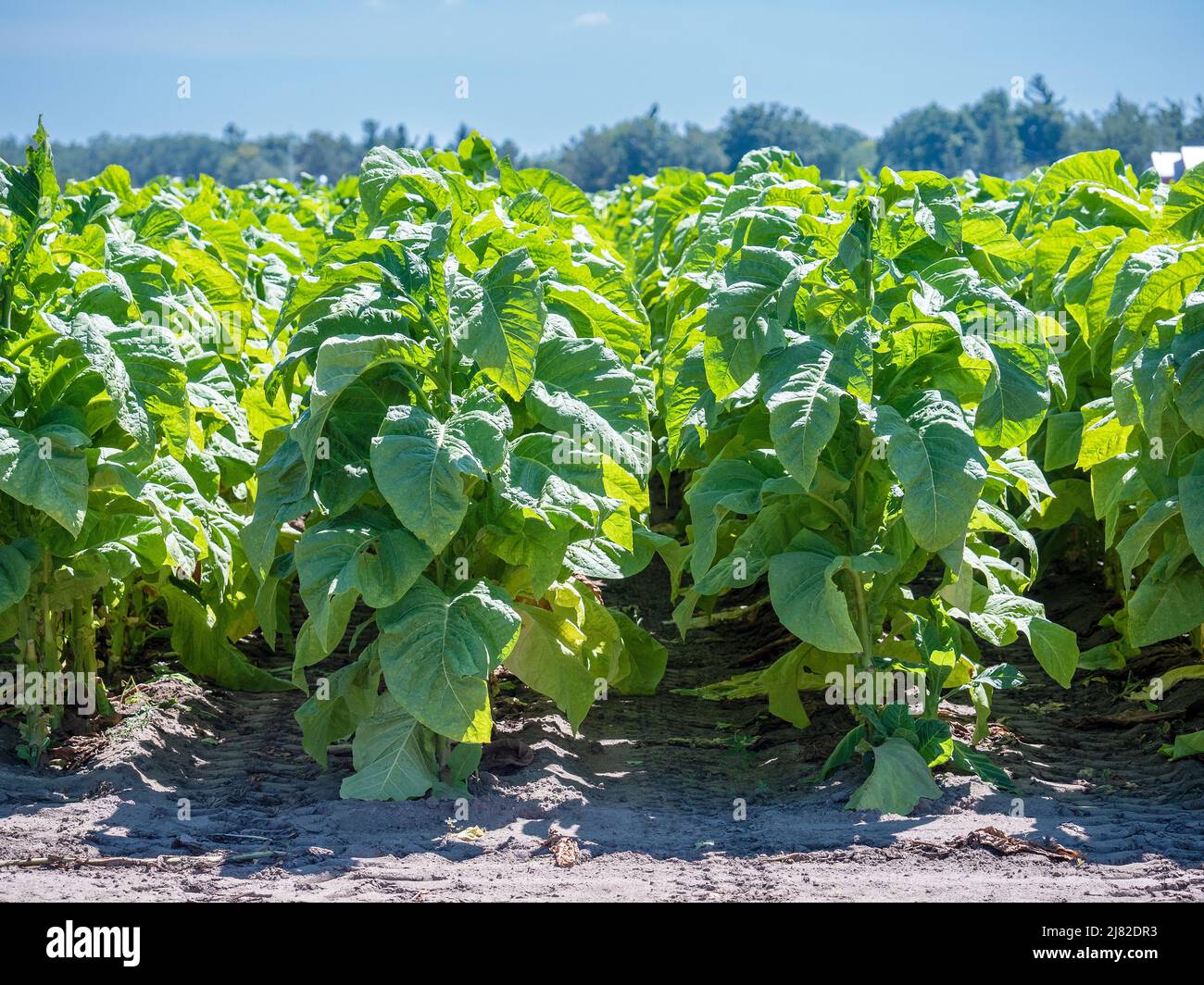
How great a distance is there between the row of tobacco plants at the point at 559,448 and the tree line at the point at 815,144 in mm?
56092

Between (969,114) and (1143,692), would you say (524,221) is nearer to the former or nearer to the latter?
(1143,692)

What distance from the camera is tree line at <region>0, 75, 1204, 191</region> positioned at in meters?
66.6

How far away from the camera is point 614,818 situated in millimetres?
3873

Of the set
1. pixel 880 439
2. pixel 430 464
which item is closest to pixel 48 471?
pixel 430 464

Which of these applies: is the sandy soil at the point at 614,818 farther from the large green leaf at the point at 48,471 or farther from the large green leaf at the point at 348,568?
the large green leaf at the point at 48,471

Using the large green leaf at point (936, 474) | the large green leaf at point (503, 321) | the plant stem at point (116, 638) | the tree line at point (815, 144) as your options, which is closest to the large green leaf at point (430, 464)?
the large green leaf at point (503, 321)

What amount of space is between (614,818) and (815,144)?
217ft

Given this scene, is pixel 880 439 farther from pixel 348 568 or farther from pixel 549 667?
pixel 348 568

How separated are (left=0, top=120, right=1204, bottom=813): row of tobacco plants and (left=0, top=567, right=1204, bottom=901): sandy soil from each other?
168 mm

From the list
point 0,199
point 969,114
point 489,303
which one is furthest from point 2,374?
point 969,114

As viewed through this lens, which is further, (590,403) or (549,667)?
(549,667)

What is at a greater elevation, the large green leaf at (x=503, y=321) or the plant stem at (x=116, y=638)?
the large green leaf at (x=503, y=321)

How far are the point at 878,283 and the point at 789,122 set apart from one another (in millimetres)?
62961

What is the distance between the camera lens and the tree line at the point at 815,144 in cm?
6662
